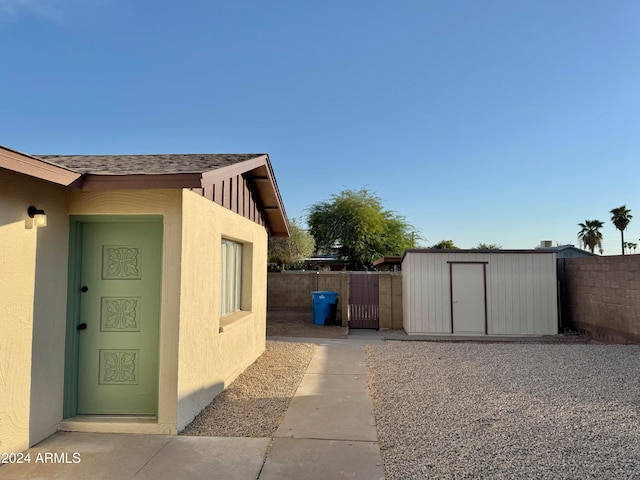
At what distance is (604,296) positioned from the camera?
A: 33.3 feet

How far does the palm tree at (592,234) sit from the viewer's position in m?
46.8

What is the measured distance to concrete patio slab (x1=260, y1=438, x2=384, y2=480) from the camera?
3244 mm

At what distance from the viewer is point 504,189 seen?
19281mm

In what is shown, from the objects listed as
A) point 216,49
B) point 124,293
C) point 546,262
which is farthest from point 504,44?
point 124,293

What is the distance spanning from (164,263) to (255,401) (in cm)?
239

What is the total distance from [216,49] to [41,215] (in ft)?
30.2

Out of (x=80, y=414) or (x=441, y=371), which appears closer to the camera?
(x=80, y=414)

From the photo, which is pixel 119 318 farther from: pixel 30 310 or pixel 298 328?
pixel 298 328

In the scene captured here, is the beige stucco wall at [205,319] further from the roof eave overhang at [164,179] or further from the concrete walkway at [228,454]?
the concrete walkway at [228,454]

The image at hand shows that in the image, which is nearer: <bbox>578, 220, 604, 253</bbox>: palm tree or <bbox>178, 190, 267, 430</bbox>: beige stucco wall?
<bbox>178, 190, 267, 430</bbox>: beige stucco wall

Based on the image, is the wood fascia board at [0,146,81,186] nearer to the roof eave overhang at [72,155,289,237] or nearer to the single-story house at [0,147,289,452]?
the single-story house at [0,147,289,452]

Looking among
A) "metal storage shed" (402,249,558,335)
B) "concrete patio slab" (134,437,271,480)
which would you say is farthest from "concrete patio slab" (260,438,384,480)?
"metal storage shed" (402,249,558,335)

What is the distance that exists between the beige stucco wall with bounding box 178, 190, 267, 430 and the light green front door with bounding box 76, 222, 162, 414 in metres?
0.42

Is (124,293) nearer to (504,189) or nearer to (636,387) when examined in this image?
(636,387)
